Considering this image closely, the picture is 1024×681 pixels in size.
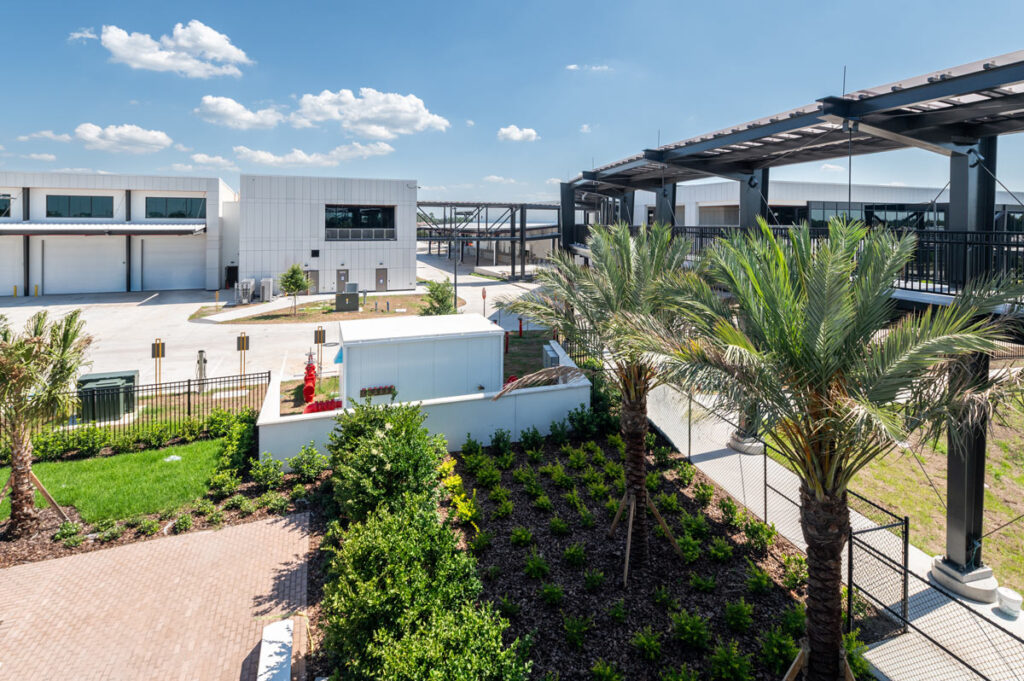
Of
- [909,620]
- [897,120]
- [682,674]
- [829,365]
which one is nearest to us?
[829,365]

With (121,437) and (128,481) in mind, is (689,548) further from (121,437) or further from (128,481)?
(121,437)

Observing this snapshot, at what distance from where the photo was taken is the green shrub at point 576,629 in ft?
24.8

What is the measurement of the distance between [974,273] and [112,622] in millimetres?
13404

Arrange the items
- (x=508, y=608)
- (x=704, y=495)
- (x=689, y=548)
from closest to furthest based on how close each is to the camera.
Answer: (x=508, y=608)
(x=689, y=548)
(x=704, y=495)

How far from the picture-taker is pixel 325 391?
18219 mm

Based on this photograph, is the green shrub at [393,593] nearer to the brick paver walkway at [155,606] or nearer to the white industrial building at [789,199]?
the brick paver walkway at [155,606]

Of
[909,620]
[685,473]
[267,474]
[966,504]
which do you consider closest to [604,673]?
[909,620]

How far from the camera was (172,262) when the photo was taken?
43.1 meters

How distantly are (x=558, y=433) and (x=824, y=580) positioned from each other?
8551 mm

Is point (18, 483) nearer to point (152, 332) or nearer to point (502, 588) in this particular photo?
point (502, 588)

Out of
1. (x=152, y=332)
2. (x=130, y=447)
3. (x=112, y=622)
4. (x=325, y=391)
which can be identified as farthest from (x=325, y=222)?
(x=112, y=622)

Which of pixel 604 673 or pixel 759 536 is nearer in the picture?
pixel 604 673

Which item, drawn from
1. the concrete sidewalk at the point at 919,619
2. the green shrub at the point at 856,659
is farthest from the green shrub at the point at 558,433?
the green shrub at the point at 856,659

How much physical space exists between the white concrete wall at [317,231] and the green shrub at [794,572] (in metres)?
38.4
